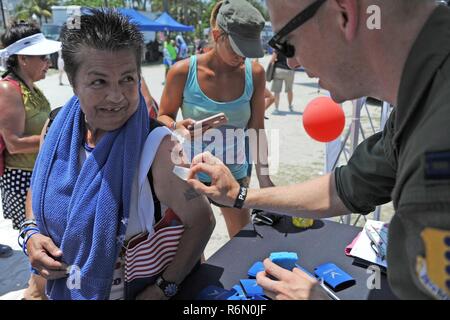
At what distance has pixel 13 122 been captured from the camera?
2.65 metres

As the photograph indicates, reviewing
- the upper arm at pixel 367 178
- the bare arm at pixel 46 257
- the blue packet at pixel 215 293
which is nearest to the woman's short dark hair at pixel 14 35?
the bare arm at pixel 46 257

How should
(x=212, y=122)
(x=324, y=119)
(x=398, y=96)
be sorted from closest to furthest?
(x=398, y=96) → (x=212, y=122) → (x=324, y=119)

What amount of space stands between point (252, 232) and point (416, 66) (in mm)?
1227

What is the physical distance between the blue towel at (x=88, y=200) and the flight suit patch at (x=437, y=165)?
1.03 meters

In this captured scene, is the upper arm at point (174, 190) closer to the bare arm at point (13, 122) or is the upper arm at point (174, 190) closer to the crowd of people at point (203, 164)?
the crowd of people at point (203, 164)

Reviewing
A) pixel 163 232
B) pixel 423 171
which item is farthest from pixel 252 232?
pixel 423 171

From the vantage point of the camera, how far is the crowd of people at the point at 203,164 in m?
0.77

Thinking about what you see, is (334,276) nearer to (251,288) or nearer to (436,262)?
(251,288)

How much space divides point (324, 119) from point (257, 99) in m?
0.48

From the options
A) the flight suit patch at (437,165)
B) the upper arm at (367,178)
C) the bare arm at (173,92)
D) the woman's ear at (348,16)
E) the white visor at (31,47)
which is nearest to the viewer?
the flight suit patch at (437,165)

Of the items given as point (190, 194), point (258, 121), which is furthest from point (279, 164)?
point (190, 194)

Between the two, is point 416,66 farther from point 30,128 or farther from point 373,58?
point 30,128

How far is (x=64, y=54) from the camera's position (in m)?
1.51

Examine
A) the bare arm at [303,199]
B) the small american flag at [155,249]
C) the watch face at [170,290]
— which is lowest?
the watch face at [170,290]
